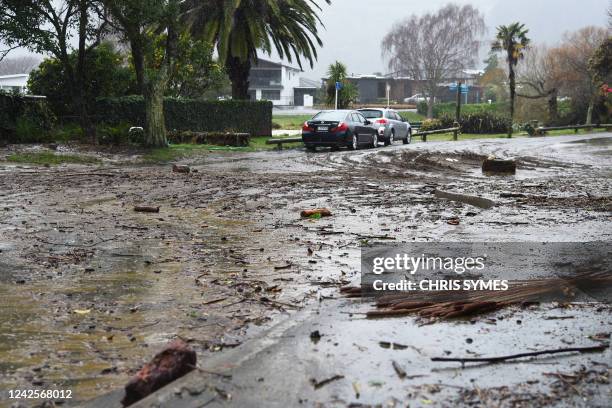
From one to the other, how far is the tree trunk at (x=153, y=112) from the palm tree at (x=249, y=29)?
26.8 ft

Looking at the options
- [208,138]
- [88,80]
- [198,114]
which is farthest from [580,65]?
[88,80]

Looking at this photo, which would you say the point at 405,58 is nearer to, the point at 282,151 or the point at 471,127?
the point at 471,127

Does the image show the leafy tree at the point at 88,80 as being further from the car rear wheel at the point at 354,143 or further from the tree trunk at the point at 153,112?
the car rear wheel at the point at 354,143

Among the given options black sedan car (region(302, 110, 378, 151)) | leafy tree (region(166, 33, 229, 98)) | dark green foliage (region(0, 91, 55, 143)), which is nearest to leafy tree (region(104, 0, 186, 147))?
dark green foliage (region(0, 91, 55, 143))

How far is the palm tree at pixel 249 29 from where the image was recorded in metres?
31.3

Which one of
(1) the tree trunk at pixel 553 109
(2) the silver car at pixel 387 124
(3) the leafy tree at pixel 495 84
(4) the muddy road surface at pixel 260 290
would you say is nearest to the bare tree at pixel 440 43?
(3) the leafy tree at pixel 495 84

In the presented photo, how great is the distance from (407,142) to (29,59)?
301 ft

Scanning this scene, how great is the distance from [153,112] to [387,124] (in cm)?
1165

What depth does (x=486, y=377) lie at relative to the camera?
3928 mm

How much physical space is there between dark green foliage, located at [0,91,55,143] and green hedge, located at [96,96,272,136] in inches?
120

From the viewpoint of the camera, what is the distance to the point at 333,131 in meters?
26.5

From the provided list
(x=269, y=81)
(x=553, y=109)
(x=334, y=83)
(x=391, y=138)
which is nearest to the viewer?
(x=391, y=138)

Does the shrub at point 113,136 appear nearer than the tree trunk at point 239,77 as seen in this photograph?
Yes

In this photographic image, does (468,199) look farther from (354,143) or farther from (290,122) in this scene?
(290,122)
